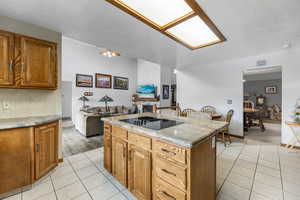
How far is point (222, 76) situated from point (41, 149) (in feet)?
16.2

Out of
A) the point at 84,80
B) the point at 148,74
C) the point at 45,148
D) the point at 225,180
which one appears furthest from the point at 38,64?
the point at 148,74

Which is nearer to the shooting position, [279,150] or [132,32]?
[132,32]

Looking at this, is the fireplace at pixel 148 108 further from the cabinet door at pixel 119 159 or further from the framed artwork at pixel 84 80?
the cabinet door at pixel 119 159

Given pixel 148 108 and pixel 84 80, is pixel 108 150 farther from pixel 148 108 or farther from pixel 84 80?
pixel 148 108

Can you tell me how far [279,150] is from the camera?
3.03m

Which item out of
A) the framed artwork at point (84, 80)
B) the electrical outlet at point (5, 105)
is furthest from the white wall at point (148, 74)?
the electrical outlet at point (5, 105)

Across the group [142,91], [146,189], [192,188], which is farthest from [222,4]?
[142,91]

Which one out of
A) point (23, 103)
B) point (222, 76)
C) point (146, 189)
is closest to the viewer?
point (146, 189)

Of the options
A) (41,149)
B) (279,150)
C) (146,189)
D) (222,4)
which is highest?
(222,4)

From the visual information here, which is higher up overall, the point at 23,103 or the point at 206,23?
the point at 206,23

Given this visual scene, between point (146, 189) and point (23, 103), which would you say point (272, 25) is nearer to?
point (146, 189)

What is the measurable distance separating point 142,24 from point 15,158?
2585 millimetres

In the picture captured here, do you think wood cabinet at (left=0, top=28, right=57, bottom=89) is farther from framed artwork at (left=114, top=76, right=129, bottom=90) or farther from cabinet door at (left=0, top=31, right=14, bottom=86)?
framed artwork at (left=114, top=76, right=129, bottom=90)

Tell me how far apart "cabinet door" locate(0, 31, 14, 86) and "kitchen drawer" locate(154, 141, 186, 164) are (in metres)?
2.26
